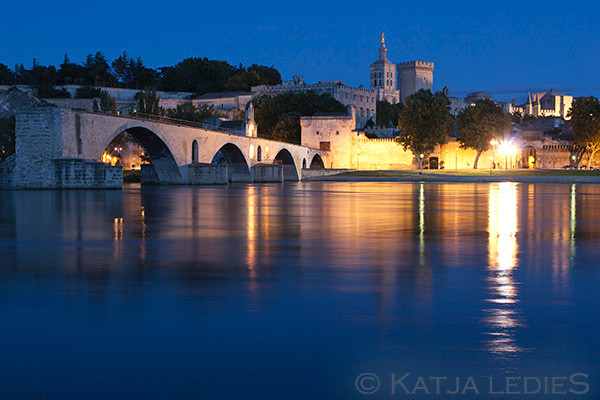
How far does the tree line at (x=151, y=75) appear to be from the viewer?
124 metres

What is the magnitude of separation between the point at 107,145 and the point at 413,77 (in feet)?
410

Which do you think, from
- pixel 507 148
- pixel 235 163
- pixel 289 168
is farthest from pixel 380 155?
pixel 235 163

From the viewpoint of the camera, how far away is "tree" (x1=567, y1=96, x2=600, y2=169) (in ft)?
252

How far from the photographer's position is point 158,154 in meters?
49.9

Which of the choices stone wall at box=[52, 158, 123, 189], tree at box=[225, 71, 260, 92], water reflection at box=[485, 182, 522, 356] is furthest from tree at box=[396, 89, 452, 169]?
water reflection at box=[485, 182, 522, 356]

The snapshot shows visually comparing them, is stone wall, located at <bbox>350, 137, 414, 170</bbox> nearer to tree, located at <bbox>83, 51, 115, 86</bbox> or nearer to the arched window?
the arched window

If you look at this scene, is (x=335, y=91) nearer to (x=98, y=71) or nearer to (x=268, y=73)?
(x=268, y=73)

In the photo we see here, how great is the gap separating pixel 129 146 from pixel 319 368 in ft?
311

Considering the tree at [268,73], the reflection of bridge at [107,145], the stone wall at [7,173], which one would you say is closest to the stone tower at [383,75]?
the tree at [268,73]

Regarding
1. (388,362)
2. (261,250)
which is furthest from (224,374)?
(261,250)

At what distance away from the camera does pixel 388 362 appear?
4.63 m

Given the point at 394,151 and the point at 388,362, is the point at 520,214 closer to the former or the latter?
the point at 388,362

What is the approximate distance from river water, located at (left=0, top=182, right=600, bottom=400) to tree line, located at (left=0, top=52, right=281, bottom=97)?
11874 centimetres

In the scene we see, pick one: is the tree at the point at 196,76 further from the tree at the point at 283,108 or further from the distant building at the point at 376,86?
the tree at the point at 283,108
